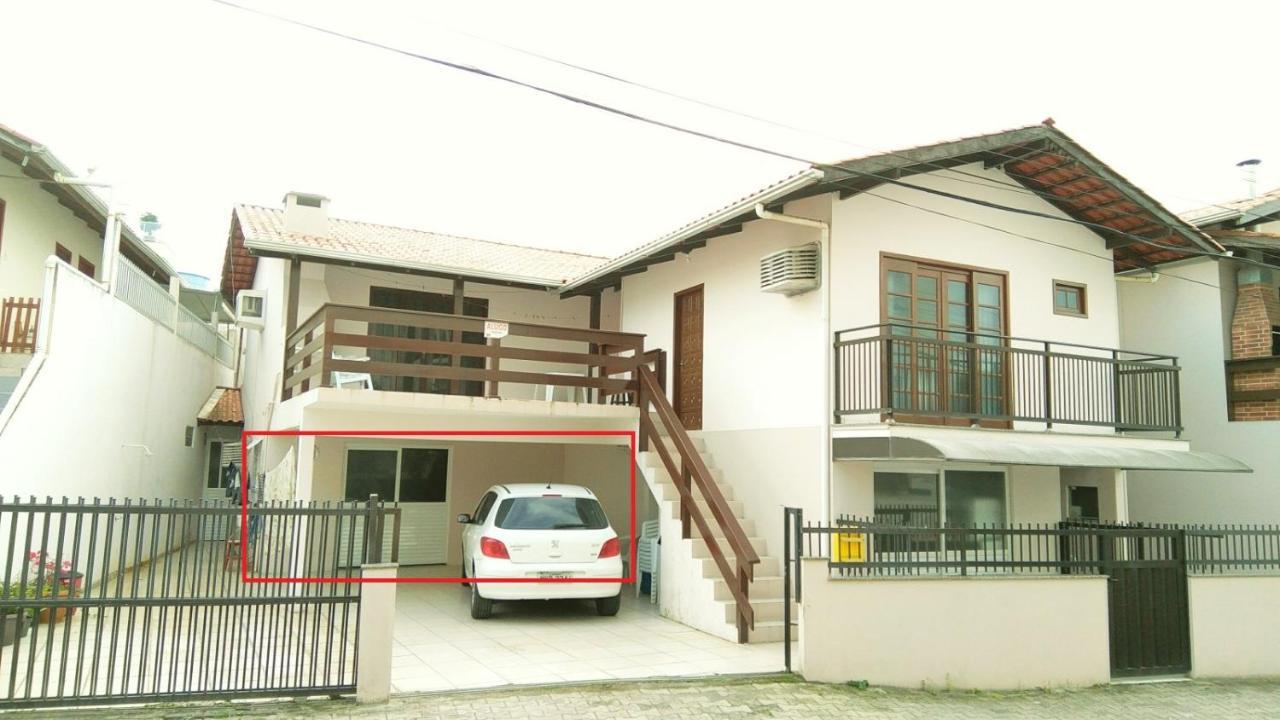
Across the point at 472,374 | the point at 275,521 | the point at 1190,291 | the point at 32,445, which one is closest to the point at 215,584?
the point at 275,521

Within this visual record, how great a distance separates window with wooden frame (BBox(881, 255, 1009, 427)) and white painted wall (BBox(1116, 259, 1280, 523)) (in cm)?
372

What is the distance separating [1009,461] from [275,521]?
740 cm

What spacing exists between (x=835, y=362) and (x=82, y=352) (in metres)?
9.91

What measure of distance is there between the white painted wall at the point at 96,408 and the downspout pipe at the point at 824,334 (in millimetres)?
8869

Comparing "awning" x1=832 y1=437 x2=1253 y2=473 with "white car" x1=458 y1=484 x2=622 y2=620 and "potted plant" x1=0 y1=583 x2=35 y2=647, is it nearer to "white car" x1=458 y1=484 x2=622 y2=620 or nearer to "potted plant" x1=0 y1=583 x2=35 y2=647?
"white car" x1=458 y1=484 x2=622 y2=620

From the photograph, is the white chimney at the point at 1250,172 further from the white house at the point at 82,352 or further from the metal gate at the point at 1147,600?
the white house at the point at 82,352

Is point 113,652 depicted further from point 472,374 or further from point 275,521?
point 472,374

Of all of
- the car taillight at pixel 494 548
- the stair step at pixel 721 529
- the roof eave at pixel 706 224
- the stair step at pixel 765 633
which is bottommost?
the stair step at pixel 765 633

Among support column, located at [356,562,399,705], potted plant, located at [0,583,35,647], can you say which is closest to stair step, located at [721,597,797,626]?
support column, located at [356,562,399,705]

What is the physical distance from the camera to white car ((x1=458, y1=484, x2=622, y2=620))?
31.3 feet

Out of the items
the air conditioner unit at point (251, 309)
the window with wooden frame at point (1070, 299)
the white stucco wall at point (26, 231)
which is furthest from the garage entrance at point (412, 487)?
the window with wooden frame at point (1070, 299)

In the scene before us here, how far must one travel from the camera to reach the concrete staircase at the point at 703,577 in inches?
361

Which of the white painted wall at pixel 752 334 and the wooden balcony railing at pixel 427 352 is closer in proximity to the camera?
the wooden balcony railing at pixel 427 352

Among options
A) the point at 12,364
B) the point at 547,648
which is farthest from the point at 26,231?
the point at 547,648
